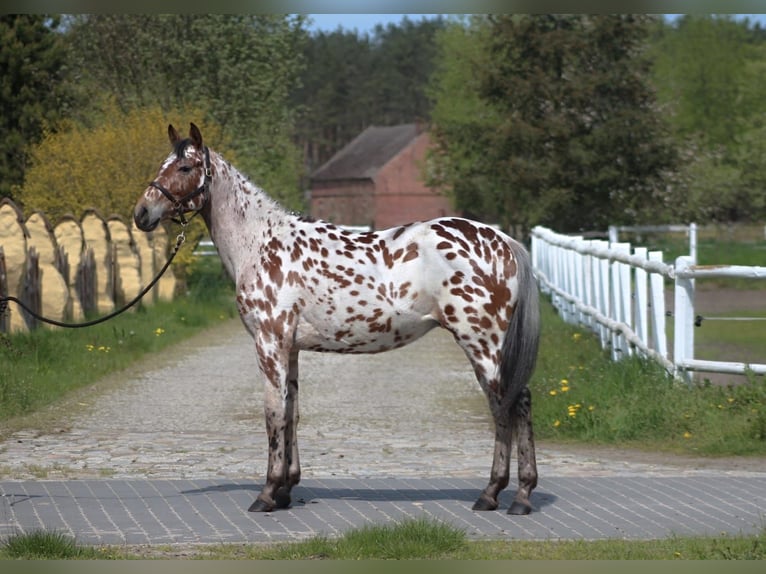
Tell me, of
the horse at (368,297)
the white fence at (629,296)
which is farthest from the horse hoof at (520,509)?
the white fence at (629,296)

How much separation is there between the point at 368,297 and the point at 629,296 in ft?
28.0

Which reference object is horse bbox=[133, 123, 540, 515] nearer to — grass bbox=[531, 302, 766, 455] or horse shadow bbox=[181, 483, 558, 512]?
horse shadow bbox=[181, 483, 558, 512]

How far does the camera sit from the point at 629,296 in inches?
693

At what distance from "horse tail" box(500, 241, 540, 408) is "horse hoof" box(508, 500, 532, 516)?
65 cm

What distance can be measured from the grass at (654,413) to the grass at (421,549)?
429cm

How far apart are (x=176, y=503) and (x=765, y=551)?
3.80 m

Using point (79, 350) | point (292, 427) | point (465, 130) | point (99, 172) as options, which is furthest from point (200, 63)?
point (292, 427)

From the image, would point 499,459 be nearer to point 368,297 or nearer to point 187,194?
point 368,297

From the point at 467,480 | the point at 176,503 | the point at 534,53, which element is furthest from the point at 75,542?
the point at 534,53

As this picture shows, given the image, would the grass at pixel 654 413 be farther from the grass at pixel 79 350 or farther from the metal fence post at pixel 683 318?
the grass at pixel 79 350

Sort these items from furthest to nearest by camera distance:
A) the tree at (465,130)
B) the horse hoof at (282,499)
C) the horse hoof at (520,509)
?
the tree at (465,130) < the horse hoof at (282,499) < the horse hoof at (520,509)

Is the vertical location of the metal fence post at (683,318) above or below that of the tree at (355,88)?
below

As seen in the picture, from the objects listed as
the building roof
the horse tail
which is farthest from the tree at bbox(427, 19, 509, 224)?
the horse tail

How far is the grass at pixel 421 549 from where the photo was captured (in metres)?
7.68
